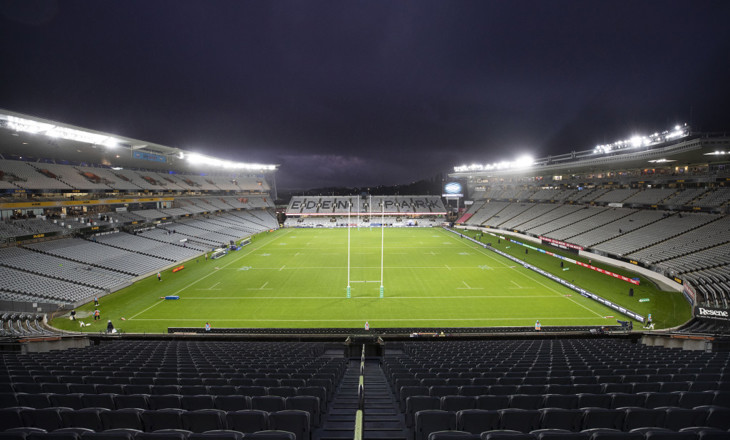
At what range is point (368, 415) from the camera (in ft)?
19.9

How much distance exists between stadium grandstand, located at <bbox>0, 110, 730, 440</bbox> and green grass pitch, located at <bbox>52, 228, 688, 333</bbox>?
260mm

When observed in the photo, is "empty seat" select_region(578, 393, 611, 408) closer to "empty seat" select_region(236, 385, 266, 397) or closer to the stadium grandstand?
the stadium grandstand

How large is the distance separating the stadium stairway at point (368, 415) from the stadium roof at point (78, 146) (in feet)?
120

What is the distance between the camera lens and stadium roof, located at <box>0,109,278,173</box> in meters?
29.9

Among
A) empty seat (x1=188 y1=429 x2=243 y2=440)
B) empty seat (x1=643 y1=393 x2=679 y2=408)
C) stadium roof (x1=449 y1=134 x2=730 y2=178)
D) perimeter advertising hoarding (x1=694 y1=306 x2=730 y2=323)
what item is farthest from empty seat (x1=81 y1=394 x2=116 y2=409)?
stadium roof (x1=449 y1=134 x2=730 y2=178)

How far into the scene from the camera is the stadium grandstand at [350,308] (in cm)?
437

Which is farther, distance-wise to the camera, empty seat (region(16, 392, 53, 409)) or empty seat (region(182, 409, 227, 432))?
empty seat (region(16, 392, 53, 409))

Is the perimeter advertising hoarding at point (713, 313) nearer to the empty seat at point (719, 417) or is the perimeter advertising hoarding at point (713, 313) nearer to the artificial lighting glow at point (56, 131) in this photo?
the empty seat at point (719, 417)

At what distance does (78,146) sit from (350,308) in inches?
1553

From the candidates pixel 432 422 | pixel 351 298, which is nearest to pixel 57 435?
pixel 432 422

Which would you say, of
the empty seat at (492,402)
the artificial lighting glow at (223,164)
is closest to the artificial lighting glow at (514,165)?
the artificial lighting glow at (223,164)

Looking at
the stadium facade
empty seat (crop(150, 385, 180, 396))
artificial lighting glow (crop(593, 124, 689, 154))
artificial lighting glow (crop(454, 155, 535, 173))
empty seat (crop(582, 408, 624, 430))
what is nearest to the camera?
empty seat (crop(582, 408, 624, 430))

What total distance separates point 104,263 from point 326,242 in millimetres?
29912

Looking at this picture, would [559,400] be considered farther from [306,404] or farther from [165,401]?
[165,401]
